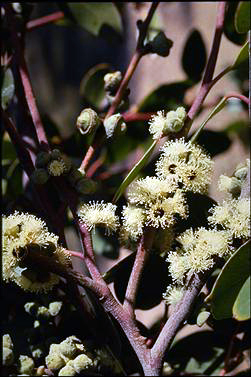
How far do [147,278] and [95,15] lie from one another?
0.51m

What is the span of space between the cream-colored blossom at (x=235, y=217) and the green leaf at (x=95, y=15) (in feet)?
1.83

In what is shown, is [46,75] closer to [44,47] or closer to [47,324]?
[44,47]

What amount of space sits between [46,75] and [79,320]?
66.0 inches

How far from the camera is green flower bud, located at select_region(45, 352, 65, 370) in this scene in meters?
0.65

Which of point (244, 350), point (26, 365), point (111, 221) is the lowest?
point (244, 350)

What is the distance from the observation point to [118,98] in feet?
2.57

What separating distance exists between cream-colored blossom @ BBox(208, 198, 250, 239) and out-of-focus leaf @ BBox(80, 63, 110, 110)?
60 cm

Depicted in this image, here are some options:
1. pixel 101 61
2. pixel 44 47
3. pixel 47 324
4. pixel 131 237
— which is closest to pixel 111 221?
pixel 131 237

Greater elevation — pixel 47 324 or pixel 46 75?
pixel 46 75

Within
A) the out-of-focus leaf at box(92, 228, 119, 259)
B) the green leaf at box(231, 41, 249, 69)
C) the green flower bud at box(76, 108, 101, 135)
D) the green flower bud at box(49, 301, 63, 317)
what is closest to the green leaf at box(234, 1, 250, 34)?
the green leaf at box(231, 41, 249, 69)

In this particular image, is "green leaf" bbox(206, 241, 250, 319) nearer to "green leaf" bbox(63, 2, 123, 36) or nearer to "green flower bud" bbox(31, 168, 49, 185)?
"green flower bud" bbox(31, 168, 49, 185)

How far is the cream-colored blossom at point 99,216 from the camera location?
0.64m

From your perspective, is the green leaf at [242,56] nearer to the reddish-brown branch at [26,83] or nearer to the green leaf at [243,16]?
the green leaf at [243,16]

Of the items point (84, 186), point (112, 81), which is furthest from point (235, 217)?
point (112, 81)
